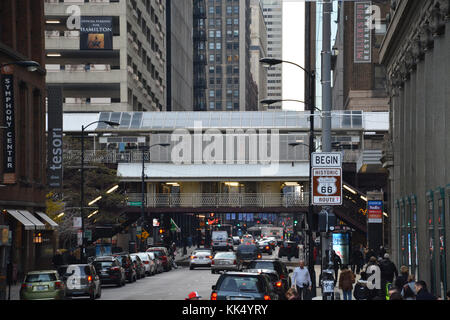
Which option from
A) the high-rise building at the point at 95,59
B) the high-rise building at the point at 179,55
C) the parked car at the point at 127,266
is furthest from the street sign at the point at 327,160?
the high-rise building at the point at 179,55

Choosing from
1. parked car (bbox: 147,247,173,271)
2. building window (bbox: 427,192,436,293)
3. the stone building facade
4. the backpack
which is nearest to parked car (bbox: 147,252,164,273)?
parked car (bbox: 147,247,173,271)

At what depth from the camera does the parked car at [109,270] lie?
42.8 m

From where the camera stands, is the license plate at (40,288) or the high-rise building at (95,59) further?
the high-rise building at (95,59)

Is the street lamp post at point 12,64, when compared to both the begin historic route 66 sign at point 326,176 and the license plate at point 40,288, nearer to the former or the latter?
the license plate at point 40,288

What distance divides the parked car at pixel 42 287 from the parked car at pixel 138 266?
19254 mm

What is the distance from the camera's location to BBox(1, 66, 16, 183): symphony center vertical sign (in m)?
41.6

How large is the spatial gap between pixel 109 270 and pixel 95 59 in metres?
60.4

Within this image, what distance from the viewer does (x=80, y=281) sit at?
3378 cm

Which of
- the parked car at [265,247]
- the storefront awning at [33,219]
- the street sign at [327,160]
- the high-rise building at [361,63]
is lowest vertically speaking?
the parked car at [265,247]

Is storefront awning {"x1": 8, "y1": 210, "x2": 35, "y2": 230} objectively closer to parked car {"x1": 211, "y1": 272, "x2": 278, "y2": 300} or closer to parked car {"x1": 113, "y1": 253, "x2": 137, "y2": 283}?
parked car {"x1": 113, "y1": 253, "x2": 137, "y2": 283}

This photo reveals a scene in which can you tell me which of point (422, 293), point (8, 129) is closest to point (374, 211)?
point (8, 129)

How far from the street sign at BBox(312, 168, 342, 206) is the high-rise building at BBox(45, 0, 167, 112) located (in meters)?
74.8

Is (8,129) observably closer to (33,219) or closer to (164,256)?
(33,219)

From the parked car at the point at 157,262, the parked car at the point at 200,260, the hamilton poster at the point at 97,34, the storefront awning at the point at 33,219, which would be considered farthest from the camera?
the hamilton poster at the point at 97,34
